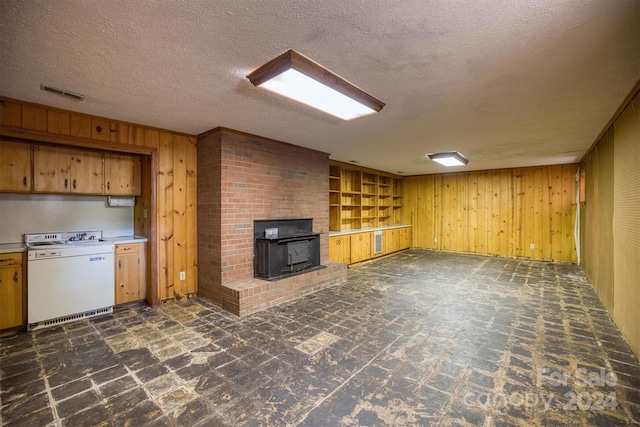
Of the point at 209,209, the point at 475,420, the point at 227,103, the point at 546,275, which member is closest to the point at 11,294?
the point at 209,209

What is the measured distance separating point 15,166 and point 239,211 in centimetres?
232

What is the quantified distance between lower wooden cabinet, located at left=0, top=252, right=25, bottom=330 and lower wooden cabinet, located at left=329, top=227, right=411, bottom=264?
4.33 m

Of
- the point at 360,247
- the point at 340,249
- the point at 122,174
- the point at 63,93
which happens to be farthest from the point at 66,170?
the point at 360,247

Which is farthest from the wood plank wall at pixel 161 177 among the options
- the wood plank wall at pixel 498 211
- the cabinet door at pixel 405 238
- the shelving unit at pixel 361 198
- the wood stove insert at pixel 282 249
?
the wood plank wall at pixel 498 211

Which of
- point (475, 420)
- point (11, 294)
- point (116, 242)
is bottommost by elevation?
point (475, 420)

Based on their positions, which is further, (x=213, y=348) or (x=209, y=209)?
(x=209, y=209)

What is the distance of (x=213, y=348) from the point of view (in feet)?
8.31

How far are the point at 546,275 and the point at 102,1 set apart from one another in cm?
691

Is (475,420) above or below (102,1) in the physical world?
below

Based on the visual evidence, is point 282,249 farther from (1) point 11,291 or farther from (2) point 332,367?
(1) point 11,291

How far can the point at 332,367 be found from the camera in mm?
2227

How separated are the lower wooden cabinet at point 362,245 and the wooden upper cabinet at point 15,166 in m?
4.41

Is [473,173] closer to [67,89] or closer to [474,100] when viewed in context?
[474,100]

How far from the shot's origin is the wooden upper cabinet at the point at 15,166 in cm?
283
